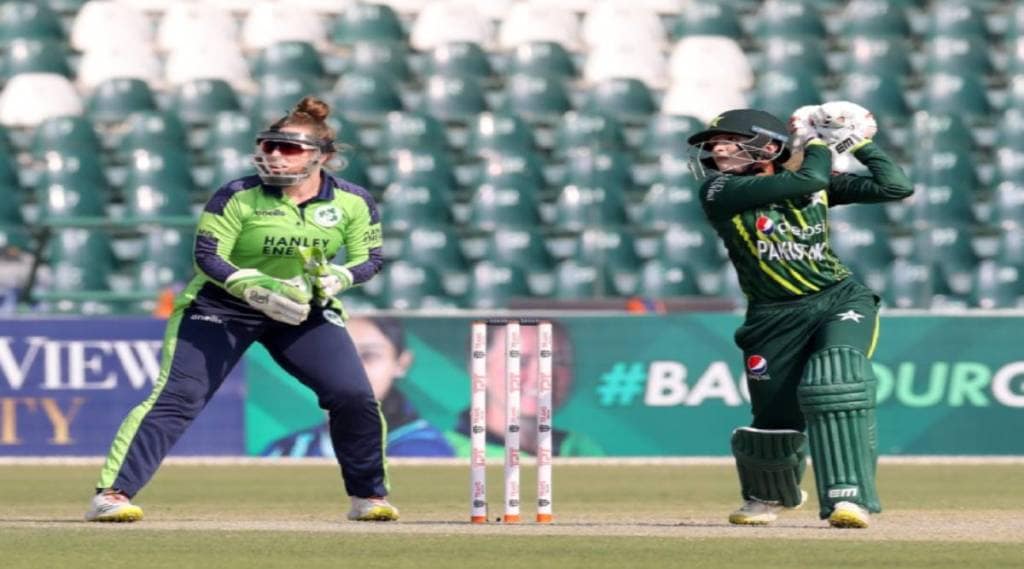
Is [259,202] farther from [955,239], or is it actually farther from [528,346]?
[955,239]

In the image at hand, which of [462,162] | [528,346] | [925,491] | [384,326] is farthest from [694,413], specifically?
[462,162]

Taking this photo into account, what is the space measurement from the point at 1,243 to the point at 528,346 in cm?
474

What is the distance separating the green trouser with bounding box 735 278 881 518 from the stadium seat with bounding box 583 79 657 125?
1009 centimetres

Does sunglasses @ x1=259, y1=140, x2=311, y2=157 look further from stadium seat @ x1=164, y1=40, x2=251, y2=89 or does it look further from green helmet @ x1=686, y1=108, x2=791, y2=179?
stadium seat @ x1=164, y1=40, x2=251, y2=89

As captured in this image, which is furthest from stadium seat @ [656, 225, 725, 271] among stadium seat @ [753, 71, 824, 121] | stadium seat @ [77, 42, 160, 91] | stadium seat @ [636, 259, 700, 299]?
stadium seat @ [77, 42, 160, 91]

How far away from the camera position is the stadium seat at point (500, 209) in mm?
17219

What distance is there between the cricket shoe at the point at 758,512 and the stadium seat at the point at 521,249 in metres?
8.46

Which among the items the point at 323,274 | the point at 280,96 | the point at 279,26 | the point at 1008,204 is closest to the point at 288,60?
the point at 280,96

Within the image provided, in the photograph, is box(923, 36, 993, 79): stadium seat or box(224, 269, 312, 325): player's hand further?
box(923, 36, 993, 79): stadium seat

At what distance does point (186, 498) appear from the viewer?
10.6m

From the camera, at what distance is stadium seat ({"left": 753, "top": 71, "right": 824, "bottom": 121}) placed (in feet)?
59.4

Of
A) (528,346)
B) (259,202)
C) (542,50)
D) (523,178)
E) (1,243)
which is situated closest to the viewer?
(259,202)

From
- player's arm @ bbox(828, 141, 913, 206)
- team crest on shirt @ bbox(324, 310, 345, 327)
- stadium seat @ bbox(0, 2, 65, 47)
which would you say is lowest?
team crest on shirt @ bbox(324, 310, 345, 327)

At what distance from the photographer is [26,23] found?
19.6 metres
